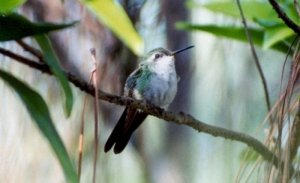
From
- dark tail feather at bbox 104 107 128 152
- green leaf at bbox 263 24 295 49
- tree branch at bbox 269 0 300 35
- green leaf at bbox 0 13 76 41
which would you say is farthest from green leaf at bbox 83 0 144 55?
dark tail feather at bbox 104 107 128 152

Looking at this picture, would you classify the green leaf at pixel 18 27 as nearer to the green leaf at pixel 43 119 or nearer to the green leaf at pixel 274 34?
the green leaf at pixel 43 119

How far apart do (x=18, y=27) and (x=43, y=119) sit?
75mm

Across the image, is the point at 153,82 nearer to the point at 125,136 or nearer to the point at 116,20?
the point at 125,136

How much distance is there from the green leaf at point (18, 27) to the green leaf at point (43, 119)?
0.03 metres

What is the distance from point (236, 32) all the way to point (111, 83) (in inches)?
22.0

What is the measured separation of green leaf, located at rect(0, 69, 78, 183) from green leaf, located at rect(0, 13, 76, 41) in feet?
0.11

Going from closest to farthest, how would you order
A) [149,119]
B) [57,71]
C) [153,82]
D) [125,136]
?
[57,71]
[125,136]
[153,82]
[149,119]

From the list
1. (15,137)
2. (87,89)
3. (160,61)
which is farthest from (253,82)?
(87,89)

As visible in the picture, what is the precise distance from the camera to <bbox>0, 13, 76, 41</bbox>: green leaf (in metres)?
0.50

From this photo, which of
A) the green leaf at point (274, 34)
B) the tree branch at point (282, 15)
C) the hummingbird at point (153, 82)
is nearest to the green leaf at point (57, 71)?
the tree branch at point (282, 15)

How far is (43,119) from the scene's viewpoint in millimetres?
491

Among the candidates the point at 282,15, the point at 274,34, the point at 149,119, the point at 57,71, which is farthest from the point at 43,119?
the point at 149,119

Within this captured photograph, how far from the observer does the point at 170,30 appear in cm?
162

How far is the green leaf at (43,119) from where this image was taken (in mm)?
477
